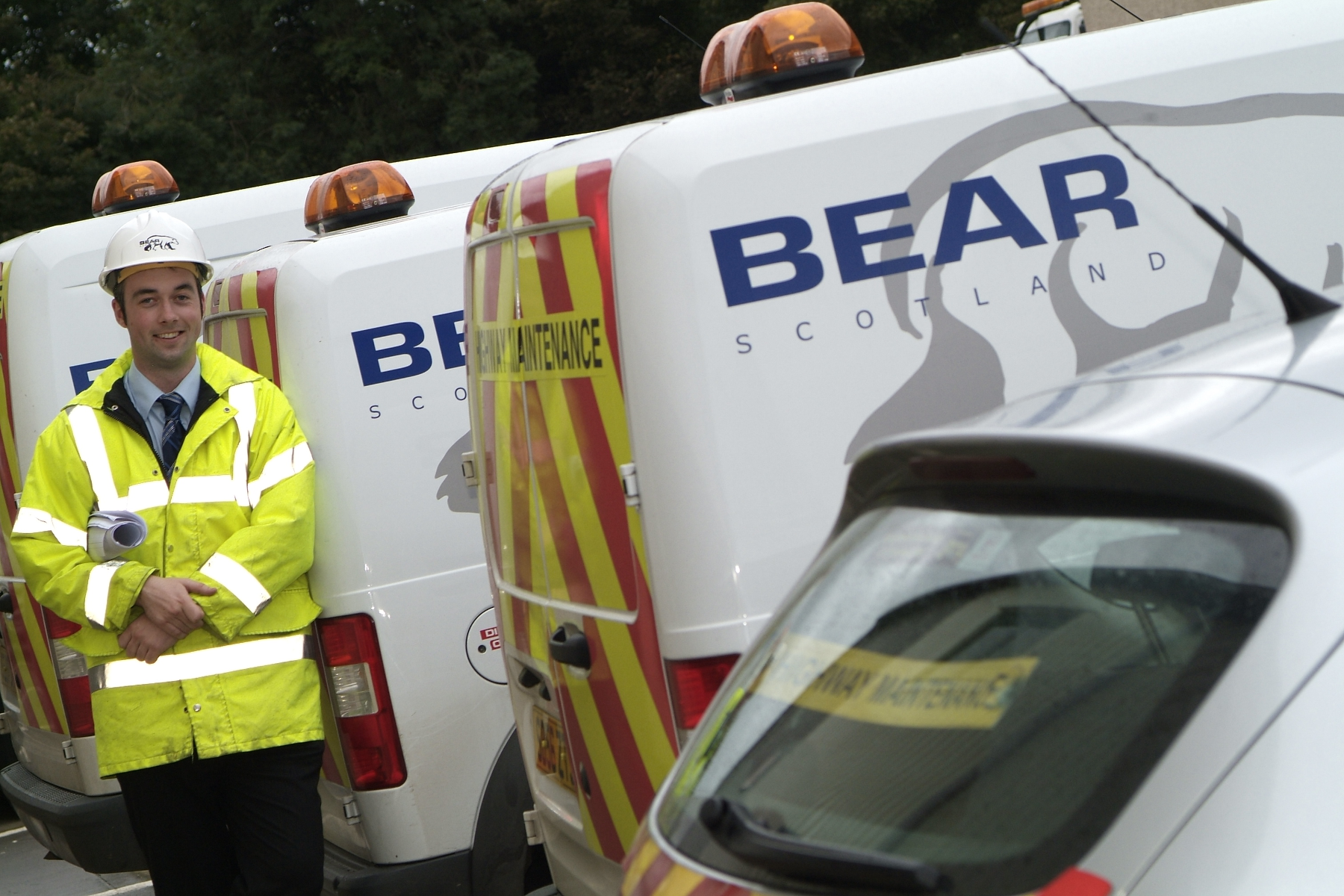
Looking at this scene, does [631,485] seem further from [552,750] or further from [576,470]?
[552,750]

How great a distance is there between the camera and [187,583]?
12.1 ft

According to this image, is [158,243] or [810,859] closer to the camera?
[810,859]

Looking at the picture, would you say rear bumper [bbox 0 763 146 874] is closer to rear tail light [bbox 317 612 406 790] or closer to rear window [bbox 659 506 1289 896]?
rear tail light [bbox 317 612 406 790]

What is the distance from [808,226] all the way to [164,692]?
2.02m

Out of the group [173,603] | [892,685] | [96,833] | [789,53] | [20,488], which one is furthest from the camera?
[20,488]

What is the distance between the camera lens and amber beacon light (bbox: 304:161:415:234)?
16.3 ft

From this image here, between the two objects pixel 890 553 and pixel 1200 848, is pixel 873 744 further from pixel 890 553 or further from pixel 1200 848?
pixel 1200 848

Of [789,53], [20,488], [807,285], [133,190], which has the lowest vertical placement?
[20,488]

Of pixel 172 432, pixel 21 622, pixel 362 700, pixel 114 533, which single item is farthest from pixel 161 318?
pixel 21 622

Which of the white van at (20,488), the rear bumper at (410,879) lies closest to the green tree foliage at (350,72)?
the white van at (20,488)

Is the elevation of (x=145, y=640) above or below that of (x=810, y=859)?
below

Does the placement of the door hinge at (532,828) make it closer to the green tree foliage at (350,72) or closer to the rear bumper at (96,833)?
the rear bumper at (96,833)

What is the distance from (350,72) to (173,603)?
89.3ft

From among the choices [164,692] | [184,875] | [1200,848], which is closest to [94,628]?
[164,692]
